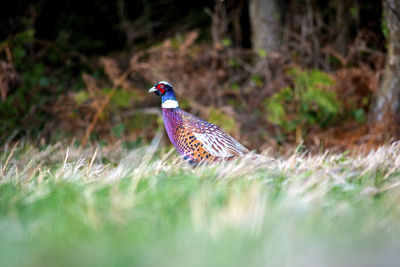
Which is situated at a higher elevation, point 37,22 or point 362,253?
point 37,22

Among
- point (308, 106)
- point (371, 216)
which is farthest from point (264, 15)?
point (371, 216)

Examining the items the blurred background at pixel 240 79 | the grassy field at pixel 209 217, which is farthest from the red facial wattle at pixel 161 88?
the blurred background at pixel 240 79

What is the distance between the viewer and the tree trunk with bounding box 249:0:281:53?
8016 millimetres

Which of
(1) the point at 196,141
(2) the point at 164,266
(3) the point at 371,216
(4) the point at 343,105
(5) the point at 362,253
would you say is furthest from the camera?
(4) the point at 343,105

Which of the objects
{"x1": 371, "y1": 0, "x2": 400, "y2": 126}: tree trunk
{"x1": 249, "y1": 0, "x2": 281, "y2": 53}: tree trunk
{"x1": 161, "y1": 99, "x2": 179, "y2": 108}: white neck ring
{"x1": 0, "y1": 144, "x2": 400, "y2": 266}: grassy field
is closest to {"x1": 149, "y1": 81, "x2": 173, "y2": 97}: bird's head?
{"x1": 161, "y1": 99, "x2": 179, "y2": 108}: white neck ring

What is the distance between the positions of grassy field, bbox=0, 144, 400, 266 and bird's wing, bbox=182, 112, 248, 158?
80 cm

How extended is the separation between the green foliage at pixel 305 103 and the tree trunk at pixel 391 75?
2.21 feet

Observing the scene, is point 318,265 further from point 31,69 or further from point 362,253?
point 31,69

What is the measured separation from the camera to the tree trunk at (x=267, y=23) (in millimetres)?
8016

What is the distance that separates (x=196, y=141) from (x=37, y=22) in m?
6.58

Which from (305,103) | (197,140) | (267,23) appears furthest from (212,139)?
(267,23)

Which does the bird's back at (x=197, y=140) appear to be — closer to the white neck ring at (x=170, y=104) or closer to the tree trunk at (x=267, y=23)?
the white neck ring at (x=170, y=104)

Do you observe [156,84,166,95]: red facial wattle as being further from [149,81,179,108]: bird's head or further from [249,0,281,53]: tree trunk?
[249,0,281,53]: tree trunk

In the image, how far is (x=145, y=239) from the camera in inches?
84.4
